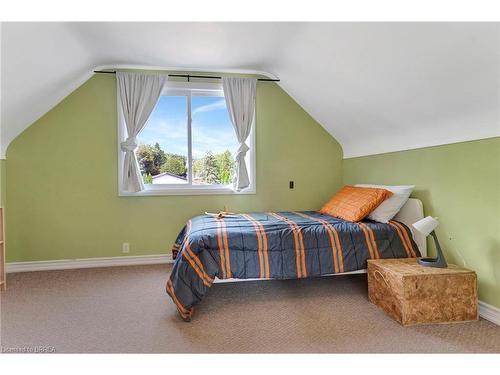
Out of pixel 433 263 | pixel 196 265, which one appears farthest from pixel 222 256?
pixel 433 263

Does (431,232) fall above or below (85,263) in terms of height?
above

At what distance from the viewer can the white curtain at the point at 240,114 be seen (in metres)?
3.77

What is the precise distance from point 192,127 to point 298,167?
1.47 meters

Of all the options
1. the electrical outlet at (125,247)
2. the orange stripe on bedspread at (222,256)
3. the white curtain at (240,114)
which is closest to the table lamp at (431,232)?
the orange stripe on bedspread at (222,256)

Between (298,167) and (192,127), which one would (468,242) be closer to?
(298,167)

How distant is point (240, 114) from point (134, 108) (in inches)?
48.9

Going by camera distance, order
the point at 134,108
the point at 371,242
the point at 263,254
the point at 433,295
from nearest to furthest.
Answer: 1. the point at 433,295
2. the point at 263,254
3. the point at 371,242
4. the point at 134,108

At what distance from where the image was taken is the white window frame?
362 centimetres

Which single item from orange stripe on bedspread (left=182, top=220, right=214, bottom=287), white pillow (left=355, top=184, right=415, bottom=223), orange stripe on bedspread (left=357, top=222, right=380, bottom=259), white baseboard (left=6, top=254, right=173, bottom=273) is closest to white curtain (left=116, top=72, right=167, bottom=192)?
white baseboard (left=6, top=254, right=173, bottom=273)

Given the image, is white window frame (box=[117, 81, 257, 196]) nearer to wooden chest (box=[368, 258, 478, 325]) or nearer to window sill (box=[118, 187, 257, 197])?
window sill (box=[118, 187, 257, 197])

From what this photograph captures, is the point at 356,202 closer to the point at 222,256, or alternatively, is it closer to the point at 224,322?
the point at 222,256

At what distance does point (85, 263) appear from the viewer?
3.54 meters

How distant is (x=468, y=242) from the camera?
2361 mm

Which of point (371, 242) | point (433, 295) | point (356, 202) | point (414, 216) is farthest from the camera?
point (356, 202)
